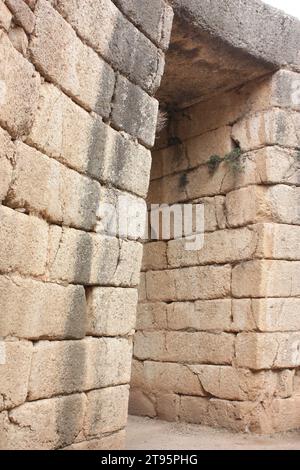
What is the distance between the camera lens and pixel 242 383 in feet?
17.9

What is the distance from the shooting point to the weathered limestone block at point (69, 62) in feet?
10.3

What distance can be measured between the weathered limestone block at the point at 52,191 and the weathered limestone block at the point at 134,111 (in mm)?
615

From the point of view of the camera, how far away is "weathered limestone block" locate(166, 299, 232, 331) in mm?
5820

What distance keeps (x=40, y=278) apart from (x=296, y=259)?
11.2 ft

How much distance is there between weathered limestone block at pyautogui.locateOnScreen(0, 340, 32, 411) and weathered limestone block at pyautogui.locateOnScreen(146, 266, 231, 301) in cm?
325

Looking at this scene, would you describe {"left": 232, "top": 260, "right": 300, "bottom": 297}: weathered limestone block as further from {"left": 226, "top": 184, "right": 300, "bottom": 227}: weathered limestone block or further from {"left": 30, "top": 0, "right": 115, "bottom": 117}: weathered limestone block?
{"left": 30, "top": 0, "right": 115, "bottom": 117}: weathered limestone block

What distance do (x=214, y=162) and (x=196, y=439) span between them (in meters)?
3.17

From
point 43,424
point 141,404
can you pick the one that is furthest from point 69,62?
point 141,404

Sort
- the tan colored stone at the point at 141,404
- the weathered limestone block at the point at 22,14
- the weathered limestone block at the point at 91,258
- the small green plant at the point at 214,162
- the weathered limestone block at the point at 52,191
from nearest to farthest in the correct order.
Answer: the weathered limestone block at the point at 22,14 < the weathered limestone block at the point at 52,191 < the weathered limestone block at the point at 91,258 < the small green plant at the point at 214,162 < the tan colored stone at the point at 141,404

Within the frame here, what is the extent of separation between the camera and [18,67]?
2885 mm

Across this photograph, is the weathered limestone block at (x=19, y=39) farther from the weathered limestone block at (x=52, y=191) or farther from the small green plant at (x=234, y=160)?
the small green plant at (x=234, y=160)

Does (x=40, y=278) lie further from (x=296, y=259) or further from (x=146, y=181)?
(x=296, y=259)

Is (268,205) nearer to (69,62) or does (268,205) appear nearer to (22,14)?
(69,62)

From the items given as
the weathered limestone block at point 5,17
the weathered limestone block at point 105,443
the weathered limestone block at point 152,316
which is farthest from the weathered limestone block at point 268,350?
the weathered limestone block at point 5,17
